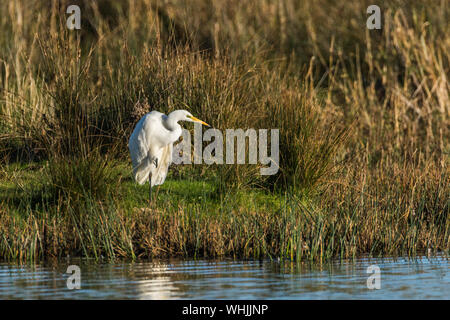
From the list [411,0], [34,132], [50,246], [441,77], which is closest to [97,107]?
[34,132]

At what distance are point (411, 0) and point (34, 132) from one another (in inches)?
308

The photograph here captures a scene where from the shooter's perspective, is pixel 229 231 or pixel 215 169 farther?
pixel 215 169

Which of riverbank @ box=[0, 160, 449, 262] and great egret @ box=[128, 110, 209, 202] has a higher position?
great egret @ box=[128, 110, 209, 202]

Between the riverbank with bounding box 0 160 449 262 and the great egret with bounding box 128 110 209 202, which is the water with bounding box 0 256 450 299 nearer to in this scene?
the riverbank with bounding box 0 160 449 262

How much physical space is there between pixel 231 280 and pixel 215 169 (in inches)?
135

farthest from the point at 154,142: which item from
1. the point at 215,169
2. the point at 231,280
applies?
the point at 231,280

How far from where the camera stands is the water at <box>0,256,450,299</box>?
6.29 meters

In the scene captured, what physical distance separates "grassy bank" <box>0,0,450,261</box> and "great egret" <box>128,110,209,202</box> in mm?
240

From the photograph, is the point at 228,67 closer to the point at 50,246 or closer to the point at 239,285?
the point at 50,246

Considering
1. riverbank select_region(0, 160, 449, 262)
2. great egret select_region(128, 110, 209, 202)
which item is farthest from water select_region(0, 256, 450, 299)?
great egret select_region(128, 110, 209, 202)

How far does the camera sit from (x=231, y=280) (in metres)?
6.75

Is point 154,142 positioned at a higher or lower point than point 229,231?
higher

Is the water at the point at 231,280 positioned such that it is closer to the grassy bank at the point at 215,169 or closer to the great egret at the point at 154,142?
the grassy bank at the point at 215,169

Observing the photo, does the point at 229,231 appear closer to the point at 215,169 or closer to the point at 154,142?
the point at 154,142
